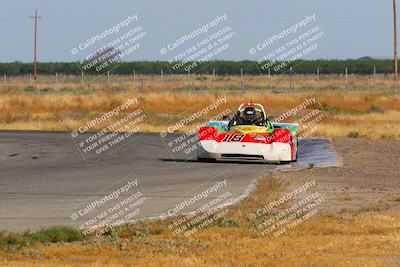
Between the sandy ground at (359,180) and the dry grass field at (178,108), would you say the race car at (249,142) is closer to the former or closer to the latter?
the sandy ground at (359,180)

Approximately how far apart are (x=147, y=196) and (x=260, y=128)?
24.0 feet

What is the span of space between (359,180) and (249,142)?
410cm

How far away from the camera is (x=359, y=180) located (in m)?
22.5

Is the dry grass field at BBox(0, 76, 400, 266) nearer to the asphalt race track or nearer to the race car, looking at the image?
the asphalt race track

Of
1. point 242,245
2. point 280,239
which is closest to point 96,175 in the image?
point 280,239

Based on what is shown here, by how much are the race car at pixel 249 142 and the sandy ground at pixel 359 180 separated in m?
1.54

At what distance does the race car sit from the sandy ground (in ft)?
5.06

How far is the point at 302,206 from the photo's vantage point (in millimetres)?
17656

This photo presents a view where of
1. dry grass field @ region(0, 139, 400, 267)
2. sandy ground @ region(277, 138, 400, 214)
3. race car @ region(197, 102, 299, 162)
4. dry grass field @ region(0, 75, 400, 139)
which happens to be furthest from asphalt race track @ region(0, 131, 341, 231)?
dry grass field @ region(0, 75, 400, 139)

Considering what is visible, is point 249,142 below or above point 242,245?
below

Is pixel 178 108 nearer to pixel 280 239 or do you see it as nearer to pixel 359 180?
pixel 359 180

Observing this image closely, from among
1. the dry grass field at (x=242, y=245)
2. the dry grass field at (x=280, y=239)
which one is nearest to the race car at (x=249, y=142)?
the dry grass field at (x=280, y=239)

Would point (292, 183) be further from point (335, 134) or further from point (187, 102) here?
point (187, 102)

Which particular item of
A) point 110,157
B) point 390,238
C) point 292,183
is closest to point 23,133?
point 110,157
